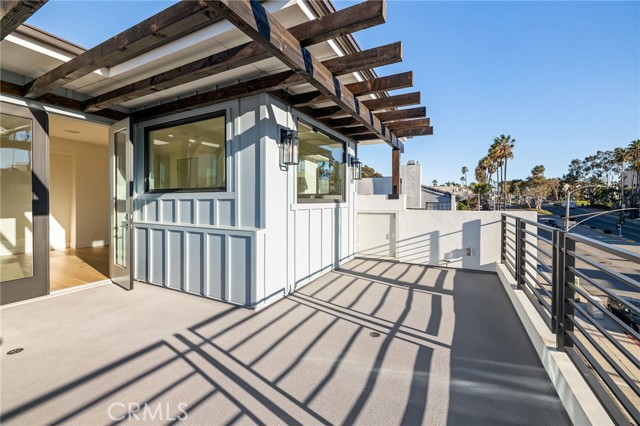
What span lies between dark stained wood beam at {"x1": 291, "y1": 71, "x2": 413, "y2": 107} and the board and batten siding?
26 centimetres

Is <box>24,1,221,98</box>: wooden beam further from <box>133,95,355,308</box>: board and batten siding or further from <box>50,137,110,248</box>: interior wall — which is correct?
<box>50,137,110,248</box>: interior wall

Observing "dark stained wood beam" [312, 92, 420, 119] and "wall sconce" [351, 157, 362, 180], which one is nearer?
"dark stained wood beam" [312, 92, 420, 119]

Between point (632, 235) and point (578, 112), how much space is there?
1584cm

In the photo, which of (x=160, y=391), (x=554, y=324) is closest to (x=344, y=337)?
(x=160, y=391)

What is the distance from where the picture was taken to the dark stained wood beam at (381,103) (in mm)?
3648

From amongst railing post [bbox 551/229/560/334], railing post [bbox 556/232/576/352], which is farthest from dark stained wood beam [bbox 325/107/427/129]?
railing post [bbox 556/232/576/352]

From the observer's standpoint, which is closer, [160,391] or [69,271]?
[160,391]

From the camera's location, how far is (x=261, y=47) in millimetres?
2197

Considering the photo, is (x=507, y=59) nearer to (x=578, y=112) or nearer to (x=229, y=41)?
(x=229, y=41)

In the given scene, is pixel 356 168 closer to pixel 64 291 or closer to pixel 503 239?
pixel 503 239

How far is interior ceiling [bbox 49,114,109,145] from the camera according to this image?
16.6 ft

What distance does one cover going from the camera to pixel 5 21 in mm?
1767

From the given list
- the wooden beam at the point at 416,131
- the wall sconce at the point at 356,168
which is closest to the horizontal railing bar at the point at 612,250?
the wooden beam at the point at 416,131

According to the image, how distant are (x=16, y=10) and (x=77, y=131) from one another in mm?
5180
